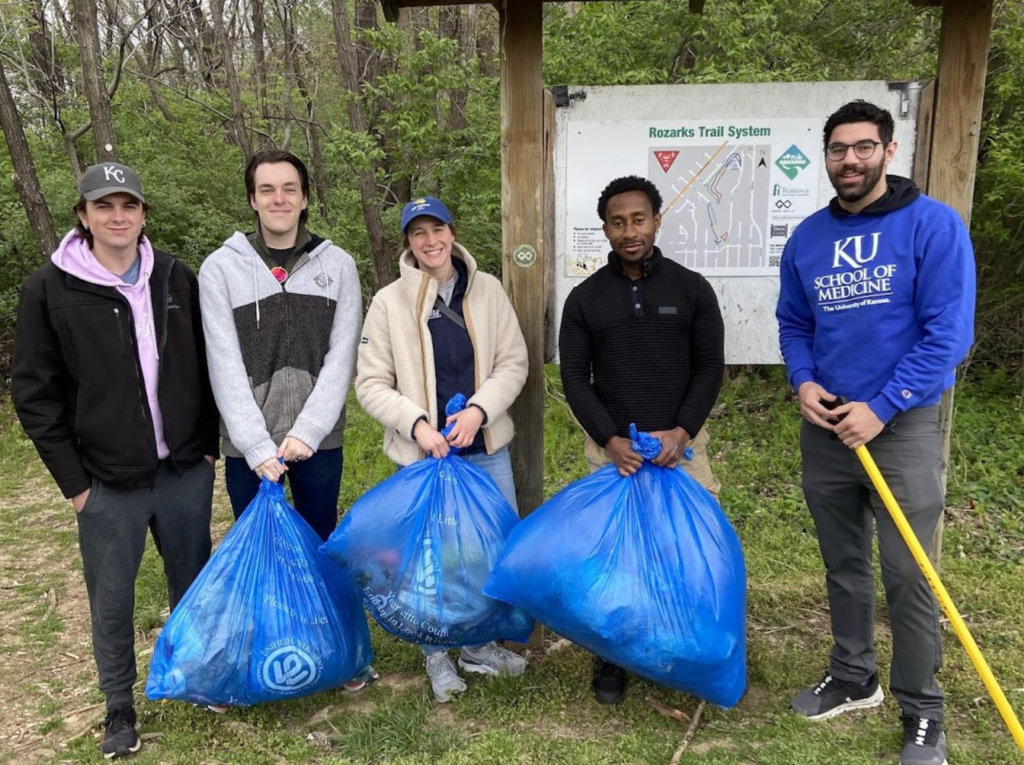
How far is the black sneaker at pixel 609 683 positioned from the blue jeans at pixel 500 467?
26.8 inches

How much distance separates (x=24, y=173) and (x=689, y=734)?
790 cm

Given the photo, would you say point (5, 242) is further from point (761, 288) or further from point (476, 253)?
point (761, 288)

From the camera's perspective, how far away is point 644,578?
95.7 inches

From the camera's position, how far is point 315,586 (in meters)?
2.73

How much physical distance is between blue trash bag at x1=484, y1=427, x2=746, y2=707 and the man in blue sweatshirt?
46cm

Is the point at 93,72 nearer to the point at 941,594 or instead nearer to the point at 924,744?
the point at 941,594

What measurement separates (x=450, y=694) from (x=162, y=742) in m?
1.01

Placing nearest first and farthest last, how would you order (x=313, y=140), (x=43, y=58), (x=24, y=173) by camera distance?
(x=24, y=173)
(x=43, y=58)
(x=313, y=140)

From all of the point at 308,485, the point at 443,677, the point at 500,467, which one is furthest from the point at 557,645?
the point at 308,485

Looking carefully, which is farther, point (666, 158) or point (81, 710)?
point (666, 158)

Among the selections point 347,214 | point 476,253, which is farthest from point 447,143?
point 347,214

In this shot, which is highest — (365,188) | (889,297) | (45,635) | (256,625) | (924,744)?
(365,188)

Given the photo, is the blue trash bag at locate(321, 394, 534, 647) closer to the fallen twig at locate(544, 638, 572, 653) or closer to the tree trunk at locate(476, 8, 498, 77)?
the fallen twig at locate(544, 638, 572, 653)

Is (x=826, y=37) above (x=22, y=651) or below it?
above
